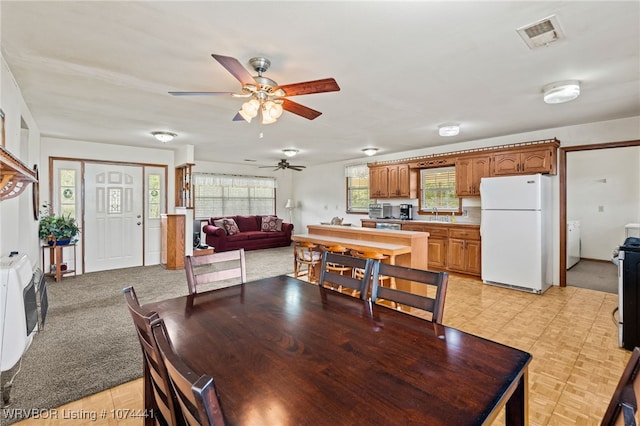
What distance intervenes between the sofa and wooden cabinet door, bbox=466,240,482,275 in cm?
487

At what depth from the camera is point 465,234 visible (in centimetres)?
507

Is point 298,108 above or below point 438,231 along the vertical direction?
above

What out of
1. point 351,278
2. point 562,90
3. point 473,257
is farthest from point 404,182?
point 351,278

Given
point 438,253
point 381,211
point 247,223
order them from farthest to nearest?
1. point 247,223
2. point 381,211
3. point 438,253

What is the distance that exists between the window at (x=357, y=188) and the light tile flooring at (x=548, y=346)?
133 inches

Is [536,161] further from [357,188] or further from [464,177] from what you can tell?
[357,188]

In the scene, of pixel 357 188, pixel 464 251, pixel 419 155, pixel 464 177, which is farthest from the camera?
pixel 357 188

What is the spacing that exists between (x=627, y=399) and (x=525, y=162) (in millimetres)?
4731

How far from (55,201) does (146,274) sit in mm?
1988

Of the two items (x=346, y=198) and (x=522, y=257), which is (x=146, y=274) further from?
(x=522, y=257)

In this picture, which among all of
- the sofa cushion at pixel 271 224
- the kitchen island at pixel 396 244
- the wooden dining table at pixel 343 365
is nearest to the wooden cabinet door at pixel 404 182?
the kitchen island at pixel 396 244

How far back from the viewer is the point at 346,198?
7.90m

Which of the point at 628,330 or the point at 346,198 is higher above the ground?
the point at 346,198

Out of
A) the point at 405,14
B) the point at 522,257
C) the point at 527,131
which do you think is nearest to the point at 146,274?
the point at 405,14
